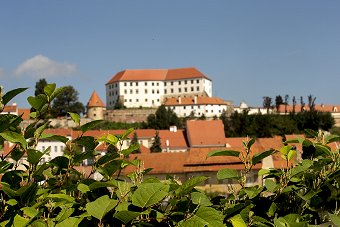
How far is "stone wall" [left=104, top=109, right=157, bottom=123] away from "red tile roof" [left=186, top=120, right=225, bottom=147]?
117 feet

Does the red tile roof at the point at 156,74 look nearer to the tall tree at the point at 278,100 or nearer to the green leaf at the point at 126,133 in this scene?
the tall tree at the point at 278,100

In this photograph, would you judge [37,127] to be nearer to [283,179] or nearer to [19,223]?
[19,223]

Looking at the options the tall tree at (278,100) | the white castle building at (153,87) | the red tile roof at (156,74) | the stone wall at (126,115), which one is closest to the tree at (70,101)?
the stone wall at (126,115)

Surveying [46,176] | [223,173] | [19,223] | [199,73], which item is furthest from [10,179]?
[199,73]

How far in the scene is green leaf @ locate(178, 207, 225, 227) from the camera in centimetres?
188

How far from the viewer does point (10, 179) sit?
7.20ft

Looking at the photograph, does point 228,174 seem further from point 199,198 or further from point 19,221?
point 19,221

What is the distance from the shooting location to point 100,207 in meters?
1.92

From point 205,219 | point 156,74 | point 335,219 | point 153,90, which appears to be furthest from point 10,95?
point 156,74

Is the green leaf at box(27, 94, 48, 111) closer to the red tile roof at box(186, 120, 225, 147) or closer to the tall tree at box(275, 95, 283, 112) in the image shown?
the red tile roof at box(186, 120, 225, 147)

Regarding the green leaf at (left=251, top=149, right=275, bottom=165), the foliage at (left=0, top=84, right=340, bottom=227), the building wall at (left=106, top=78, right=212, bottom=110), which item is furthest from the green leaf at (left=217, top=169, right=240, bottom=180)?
the building wall at (left=106, top=78, right=212, bottom=110)

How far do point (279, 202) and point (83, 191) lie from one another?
1065 mm

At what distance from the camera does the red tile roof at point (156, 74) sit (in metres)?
132

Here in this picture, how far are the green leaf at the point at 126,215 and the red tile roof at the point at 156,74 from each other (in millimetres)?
128962
